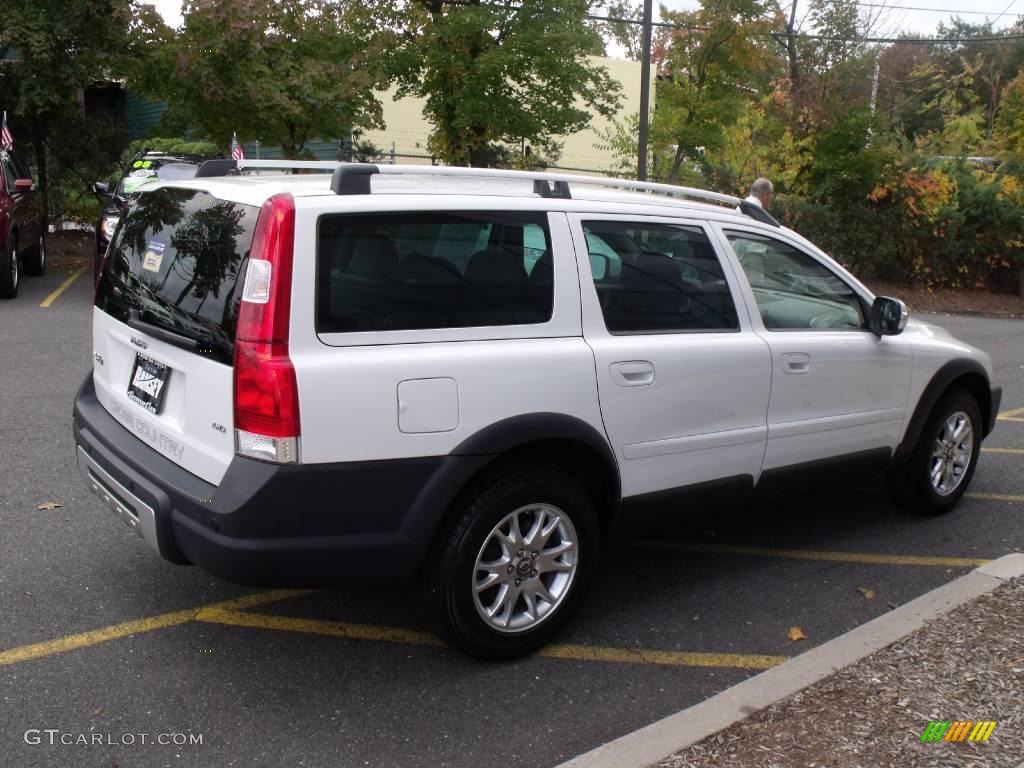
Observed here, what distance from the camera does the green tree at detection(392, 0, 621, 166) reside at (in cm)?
1623

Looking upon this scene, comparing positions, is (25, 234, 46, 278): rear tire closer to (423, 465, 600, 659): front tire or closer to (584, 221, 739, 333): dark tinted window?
(584, 221, 739, 333): dark tinted window

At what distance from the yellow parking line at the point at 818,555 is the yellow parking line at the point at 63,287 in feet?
32.1

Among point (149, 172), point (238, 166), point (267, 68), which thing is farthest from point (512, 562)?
point (267, 68)

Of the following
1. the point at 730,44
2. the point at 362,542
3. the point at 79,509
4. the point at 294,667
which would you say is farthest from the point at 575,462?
the point at 730,44

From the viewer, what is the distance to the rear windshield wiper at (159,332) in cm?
341

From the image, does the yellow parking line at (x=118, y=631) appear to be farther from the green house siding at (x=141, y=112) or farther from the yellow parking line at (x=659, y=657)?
the green house siding at (x=141, y=112)

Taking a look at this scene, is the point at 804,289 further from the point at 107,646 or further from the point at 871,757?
the point at 107,646

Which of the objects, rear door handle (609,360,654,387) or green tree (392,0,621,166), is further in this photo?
green tree (392,0,621,166)

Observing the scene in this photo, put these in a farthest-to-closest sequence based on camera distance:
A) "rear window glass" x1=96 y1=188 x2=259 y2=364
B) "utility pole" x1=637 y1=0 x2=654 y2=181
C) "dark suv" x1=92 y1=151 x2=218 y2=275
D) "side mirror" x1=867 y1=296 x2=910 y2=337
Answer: "utility pole" x1=637 y1=0 x2=654 y2=181
"dark suv" x1=92 y1=151 x2=218 y2=275
"side mirror" x1=867 y1=296 x2=910 y2=337
"rear window glass" x1=96 y1=188 x2=259 y2=364

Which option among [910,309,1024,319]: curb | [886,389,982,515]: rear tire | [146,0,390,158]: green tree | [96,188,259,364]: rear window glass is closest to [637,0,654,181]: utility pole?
[146,0,390,158]: green tree

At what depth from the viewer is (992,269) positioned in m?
20.7

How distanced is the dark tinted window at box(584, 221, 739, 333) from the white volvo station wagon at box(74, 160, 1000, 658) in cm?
1

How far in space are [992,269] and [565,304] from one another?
1971 cm

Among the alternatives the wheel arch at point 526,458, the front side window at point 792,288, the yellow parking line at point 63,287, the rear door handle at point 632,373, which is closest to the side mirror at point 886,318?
the front side window at point 792,288
